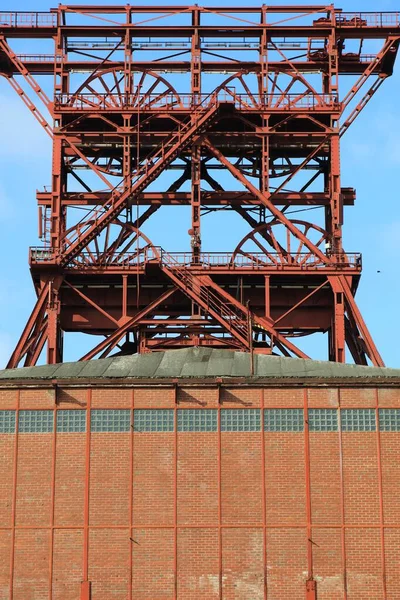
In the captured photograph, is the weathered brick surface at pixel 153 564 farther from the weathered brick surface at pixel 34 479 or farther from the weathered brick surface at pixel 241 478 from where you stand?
the weathered brick surface at pixel 34 479

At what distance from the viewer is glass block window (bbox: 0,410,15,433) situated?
45.1 meters

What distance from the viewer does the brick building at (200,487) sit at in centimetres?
4356

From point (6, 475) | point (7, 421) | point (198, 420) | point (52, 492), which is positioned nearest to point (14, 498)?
point (6, 475)

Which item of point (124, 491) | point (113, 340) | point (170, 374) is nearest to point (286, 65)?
point (113, 340)

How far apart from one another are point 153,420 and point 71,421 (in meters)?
2.56

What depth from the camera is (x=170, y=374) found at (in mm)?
46656

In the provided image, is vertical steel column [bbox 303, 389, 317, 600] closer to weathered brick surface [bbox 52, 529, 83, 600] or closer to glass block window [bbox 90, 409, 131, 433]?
glass block window [bbox 90, 409, 131, 433]

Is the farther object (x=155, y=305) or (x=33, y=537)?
(x=155, y=305)

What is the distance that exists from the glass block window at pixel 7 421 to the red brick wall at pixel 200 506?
21 cm

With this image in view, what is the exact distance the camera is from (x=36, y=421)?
45.2m

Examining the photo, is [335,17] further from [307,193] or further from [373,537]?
[373,537]

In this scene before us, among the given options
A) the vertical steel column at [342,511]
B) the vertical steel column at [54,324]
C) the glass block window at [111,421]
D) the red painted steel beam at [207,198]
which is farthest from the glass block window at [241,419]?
the red painted steel beam at [207,198]

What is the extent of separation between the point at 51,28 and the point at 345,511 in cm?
3127

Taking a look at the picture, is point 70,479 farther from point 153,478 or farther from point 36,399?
point 36,399
